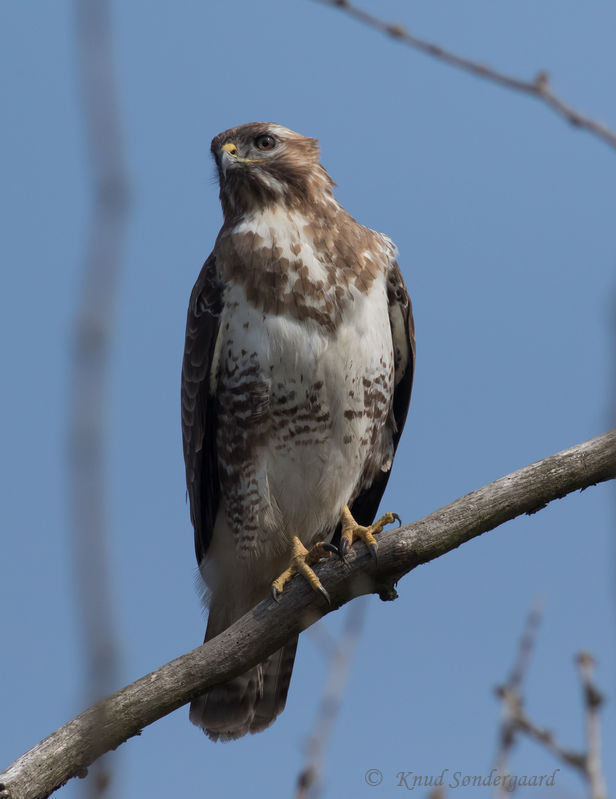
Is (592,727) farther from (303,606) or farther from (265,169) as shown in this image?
(265,169)

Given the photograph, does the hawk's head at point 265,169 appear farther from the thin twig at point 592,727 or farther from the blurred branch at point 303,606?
the thin twig at point 592,727

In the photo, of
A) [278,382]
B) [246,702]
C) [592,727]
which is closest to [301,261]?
[278,382]

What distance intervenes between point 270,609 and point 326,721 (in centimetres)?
194

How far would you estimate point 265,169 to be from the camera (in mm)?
5848

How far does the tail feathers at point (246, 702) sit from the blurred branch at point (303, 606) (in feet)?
4.84

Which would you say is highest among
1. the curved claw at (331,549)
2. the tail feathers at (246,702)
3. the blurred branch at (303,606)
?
the tail feathers at (246,702)

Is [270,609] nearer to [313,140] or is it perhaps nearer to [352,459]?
[352,459]

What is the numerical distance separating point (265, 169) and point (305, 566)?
2367 mm

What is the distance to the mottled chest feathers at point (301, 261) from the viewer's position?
5.38m

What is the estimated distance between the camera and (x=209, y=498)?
5.87 metres

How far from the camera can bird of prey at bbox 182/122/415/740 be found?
5375mm

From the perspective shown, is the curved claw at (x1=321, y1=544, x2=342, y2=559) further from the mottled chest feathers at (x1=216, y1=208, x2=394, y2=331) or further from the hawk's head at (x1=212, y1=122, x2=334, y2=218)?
the hawk's head at (x1=212, y1=122, x2=334, y2=218)

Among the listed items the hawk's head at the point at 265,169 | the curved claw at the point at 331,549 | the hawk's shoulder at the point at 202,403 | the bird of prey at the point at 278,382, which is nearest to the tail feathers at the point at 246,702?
the bird of prey at the point at 278,382

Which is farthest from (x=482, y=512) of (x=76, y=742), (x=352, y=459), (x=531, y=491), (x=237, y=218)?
(x=237, y=218)
